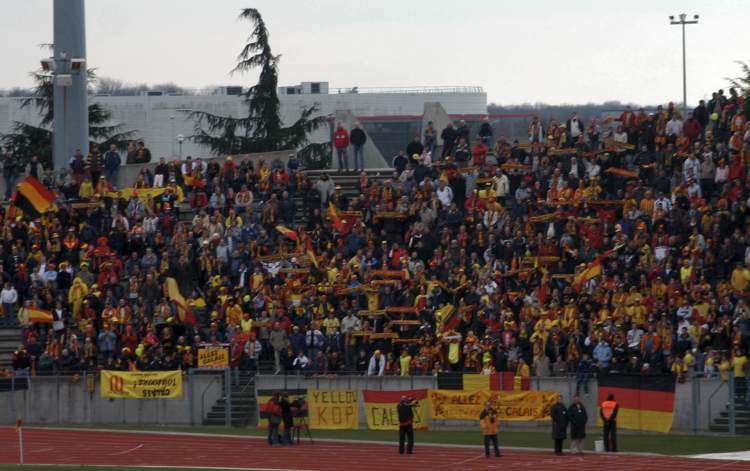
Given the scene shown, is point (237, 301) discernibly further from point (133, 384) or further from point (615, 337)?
point (615, 337)

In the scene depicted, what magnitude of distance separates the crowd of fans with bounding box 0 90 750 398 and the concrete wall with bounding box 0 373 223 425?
72 cm

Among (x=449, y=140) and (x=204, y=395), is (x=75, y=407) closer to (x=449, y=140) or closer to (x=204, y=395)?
(x=204, y=395)

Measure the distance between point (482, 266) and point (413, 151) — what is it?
9.06 meters

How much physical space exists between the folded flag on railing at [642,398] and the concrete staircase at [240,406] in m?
10.5

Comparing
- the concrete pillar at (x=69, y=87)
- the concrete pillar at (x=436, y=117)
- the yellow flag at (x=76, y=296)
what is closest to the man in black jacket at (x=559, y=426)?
the yellow flag at (x=76, y=296)

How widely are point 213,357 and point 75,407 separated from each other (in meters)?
4.84

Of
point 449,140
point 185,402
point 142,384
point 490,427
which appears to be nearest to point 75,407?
point 142,384

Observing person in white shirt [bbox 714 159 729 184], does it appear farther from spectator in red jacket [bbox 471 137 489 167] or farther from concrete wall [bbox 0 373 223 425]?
concrete wall [bbox 0 373 223 425]

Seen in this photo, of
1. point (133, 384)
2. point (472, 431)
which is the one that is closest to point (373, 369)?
point (472, 431)

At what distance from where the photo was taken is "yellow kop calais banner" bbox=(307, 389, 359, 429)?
44438mm

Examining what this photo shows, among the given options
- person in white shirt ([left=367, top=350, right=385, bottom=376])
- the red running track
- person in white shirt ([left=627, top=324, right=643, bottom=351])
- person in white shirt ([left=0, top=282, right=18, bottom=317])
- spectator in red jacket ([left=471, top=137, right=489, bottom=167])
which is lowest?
the red running track

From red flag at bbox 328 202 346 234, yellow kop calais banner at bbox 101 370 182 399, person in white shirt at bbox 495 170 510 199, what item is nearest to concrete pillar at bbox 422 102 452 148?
red flag at bbox 328 202 346 234

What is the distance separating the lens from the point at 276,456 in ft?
125

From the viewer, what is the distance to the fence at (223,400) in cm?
3981
